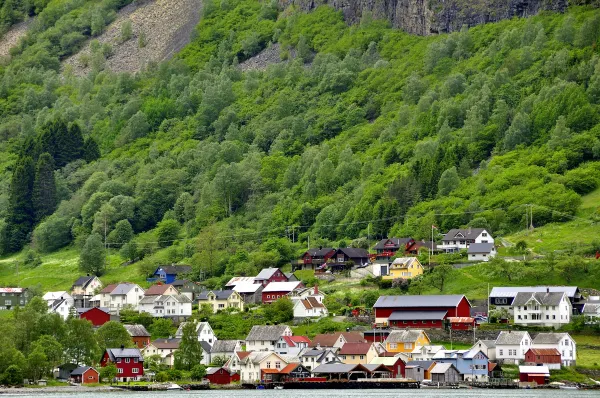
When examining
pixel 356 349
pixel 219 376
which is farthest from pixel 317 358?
pixel 219 376

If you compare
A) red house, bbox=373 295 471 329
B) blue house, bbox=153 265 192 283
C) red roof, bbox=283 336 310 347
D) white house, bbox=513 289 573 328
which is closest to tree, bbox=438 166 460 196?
blue house, bbox=153 265 192 283

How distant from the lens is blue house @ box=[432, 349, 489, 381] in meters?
112

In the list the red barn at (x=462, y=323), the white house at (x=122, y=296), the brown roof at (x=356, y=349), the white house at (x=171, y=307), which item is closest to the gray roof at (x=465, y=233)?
the red barn at (x=462, y=323)

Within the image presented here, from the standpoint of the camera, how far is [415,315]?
417 ft

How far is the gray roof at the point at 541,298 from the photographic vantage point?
4820 inches

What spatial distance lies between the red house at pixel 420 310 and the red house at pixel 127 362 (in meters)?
23.6

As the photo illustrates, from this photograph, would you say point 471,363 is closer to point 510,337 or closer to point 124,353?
point 510,337

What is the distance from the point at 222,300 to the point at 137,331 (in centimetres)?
1768

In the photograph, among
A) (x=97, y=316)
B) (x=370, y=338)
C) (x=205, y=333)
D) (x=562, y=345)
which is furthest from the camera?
(x=97, y=316)

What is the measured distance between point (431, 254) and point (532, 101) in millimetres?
42773

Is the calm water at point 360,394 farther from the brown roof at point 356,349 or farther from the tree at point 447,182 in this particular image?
the tree at point 447,182

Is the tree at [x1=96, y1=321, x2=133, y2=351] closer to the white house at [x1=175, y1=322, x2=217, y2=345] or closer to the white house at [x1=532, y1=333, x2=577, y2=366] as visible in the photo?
the white house at [x1=175, y1=322, x2=217, y2=345]

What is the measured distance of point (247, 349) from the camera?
123m

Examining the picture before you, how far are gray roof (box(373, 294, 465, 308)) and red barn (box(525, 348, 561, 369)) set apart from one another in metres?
13.9
